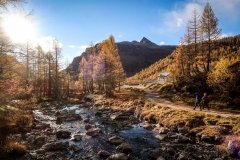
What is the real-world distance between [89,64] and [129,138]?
6014cm

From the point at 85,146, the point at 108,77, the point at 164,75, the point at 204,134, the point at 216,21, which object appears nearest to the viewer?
the point at 85,146

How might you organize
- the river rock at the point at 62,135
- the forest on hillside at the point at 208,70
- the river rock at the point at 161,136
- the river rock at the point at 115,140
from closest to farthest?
1. the river rock at the point at 115,140
2. the river rock at the point at 161,136
3. the river rock at the point at 62,135
4. the forest on hillside at the point at 208,70

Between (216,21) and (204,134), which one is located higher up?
(216,21)

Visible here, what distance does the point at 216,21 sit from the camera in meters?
57.2

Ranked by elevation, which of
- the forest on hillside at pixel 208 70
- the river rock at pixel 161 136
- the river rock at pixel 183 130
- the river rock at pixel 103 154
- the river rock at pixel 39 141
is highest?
the forest on hillside at pixel 208 70

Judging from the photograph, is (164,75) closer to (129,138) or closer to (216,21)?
(216,21)

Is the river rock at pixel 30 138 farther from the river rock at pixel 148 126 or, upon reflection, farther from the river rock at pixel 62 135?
the river rock at pixel 148 126

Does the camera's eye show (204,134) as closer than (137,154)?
No

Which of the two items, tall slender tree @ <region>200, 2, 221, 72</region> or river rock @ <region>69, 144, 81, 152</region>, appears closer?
river rock @ <region>69, 144, 81, 152</region>

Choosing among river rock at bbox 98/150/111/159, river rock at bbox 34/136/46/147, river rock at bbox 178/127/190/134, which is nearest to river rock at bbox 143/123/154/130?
river rock at bbox 178/127/190/134

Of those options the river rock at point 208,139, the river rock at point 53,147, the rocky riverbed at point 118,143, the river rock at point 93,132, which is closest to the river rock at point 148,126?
the rocky riverbed at point 118,143

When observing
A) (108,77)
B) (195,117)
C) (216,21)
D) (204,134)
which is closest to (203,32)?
(216,21)

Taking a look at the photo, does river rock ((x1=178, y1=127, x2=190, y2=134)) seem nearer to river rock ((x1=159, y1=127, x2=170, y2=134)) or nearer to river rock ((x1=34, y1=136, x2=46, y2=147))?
river rock ((x1=159, y1=127, x2=170, y2=134))

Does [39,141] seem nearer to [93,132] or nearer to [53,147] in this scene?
[53,147]
